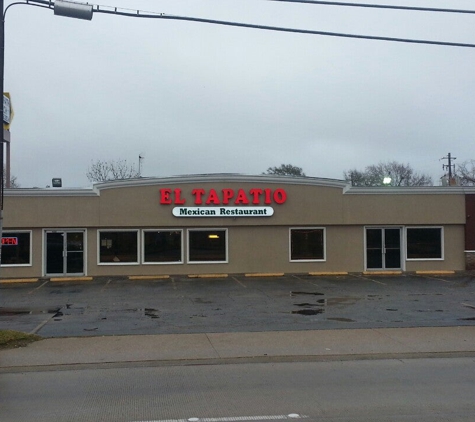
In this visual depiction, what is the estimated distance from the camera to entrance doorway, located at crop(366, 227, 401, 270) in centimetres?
2631

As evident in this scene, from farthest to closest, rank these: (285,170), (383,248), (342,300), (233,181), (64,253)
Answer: (285,170)
(383,248)
(233,181)
(64,253)
(342,300)

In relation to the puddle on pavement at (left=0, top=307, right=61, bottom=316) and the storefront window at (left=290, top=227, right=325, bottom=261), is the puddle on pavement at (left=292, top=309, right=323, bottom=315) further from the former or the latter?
the storefront window at (left=290, top=227, right=325, bottom=261)

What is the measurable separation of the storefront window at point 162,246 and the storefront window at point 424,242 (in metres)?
11.2

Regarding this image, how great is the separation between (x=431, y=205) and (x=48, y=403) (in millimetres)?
22886

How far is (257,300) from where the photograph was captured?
16844 mm

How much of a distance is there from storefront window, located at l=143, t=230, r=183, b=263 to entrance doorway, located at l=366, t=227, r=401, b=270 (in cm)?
919

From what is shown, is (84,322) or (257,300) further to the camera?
(257,300)

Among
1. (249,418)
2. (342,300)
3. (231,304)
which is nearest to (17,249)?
(231,304)

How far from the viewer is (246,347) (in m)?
10.3

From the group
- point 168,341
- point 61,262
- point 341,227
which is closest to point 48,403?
point 168,341

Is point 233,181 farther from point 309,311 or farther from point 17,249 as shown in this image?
point 309,311

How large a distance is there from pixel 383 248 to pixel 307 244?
3.79 m

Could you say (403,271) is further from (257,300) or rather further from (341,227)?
(257,300)

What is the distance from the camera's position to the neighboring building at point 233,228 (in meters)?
24.2
